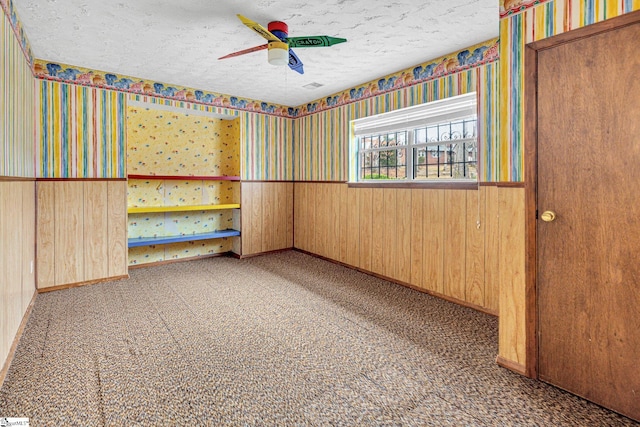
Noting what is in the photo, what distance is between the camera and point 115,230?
4258mm

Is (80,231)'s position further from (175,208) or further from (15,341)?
(15,341)

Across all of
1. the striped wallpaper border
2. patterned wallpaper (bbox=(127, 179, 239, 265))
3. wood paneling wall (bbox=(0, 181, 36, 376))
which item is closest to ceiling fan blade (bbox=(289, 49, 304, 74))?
the striped wallpaper border

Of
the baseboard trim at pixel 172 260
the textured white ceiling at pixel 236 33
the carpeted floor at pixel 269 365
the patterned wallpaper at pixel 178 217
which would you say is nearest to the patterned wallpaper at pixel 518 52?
the textured white ceiling at pixel 236 33

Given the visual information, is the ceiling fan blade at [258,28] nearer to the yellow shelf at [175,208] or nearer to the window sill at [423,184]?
the window sill at [423,184]

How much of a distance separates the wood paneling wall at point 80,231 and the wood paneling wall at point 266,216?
5.81 feet

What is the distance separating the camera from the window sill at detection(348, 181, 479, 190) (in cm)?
336

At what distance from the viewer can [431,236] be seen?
12.3 ft

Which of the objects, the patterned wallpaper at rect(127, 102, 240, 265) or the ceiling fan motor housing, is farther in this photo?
the patterned wallpaper at rect(127, 102, 240, 265)

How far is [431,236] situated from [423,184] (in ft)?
1.88

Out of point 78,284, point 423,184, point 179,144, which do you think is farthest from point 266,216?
point 423,184

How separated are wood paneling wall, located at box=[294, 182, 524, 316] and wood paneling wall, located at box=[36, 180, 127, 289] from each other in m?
2.78

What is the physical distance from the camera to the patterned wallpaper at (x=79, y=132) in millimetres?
3848

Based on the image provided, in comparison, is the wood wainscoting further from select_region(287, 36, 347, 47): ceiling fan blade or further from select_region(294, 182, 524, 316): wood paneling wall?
select_region(287, 36, 347, 47): ceiling fan blade

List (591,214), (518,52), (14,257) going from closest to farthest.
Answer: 1. (591,214)
2. (518,52)
3. (14,257)
